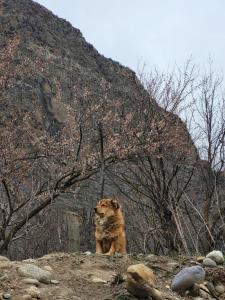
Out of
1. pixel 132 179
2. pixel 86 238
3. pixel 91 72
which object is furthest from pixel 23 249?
pixel 91 72

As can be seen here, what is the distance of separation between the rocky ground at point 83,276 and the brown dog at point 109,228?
0.77 m

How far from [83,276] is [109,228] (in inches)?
78.4

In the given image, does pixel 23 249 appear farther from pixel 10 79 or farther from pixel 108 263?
pixel 108 263

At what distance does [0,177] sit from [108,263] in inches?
198

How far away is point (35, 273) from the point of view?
6258mm

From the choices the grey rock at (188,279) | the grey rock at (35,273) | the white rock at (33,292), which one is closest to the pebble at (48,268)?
the grey rock at (35,273)

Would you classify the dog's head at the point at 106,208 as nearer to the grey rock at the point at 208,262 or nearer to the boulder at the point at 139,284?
the grey rock at the point at 208,262

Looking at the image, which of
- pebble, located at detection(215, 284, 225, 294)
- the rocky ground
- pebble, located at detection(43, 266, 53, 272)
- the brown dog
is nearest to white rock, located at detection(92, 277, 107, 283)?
the rocky ground

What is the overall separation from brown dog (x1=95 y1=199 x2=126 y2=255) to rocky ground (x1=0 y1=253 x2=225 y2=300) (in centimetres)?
77

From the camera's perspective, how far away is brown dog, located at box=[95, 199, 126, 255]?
8578 mm

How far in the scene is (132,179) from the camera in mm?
16391

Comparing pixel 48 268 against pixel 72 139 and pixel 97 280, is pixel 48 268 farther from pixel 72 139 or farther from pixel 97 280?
pixel 72 139

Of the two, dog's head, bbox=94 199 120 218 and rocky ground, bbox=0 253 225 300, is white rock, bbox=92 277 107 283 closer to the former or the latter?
rocky ground, bbox=0 253 225 300

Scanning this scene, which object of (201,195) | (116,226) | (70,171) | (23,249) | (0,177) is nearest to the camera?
(116,226)
